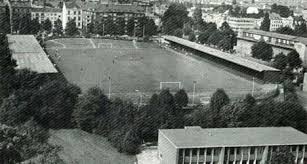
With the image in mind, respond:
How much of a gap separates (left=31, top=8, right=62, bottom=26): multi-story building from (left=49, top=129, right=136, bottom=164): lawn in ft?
56.2

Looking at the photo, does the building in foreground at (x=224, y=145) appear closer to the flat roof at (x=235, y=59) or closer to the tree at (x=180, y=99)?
the tree at (x=180, y=99)

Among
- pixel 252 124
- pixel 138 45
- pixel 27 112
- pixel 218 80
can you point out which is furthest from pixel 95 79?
pixel 138 45

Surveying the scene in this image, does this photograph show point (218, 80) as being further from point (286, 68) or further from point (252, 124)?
point (252, 124)

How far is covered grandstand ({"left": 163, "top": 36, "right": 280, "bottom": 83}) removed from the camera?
43.2ft

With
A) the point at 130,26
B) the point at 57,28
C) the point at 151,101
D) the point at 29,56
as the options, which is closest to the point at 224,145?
the point at 151,101

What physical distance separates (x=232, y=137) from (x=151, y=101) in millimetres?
2289

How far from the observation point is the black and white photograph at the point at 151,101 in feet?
22.2

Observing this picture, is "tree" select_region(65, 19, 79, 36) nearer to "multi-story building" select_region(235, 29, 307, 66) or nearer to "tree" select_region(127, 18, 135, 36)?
"tree" select_region(127, 18, 135, 36)

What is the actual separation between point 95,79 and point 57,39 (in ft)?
31.2

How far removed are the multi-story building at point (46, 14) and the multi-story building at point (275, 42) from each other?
9906mm

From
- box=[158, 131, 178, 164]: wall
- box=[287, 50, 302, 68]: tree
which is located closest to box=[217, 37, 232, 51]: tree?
box=[287, 50, 302, 68]: tree

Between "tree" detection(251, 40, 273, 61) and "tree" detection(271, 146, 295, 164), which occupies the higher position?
"tree" detection(251, 40, 273, 61)

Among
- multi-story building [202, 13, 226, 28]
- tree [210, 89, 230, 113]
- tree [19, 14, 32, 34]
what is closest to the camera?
tree [210, 89, 230, 113]

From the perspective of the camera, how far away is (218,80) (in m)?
13.1
